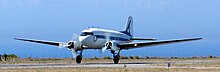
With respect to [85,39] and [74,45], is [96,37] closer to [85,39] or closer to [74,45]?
[85,39]

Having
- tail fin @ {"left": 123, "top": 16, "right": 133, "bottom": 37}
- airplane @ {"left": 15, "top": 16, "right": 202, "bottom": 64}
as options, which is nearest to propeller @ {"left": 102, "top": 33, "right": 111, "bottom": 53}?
airplane @ {"left": 15, "top": 16, "right": 202, "bottom": 64}

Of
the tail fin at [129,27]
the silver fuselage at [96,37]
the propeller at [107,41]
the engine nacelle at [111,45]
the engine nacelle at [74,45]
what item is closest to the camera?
the silver fuselage at [96,37]

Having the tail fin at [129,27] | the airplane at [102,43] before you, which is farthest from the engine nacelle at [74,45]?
the tail fin at [129,27]

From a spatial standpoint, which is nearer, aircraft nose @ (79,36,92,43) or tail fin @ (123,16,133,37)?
aircraft nose @ (79,36,92,43)

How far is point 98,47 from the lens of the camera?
68.9 meters

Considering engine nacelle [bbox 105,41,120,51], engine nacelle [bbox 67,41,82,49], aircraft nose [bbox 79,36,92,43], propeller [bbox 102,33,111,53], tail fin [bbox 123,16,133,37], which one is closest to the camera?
aircraft nose [bbox 79,36,92,43]

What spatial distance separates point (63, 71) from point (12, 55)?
5598 cm

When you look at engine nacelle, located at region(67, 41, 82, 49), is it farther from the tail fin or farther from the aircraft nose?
the tail fin

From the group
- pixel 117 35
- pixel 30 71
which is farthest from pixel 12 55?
pixel 30 71

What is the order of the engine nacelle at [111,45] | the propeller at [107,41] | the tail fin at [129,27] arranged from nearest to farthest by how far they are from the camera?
the engine nacelle at [111,45] → the propeller at [107,41] → the tail fin at [129,27]

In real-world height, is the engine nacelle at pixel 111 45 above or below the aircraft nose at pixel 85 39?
below

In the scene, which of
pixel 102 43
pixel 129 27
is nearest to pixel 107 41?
pixel 102 43

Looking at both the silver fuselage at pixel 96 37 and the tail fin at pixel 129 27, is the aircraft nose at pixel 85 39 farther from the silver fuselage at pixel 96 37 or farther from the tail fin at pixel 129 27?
the tail fin at pixel 129 27

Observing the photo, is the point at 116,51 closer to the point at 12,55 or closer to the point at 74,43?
the point at 74,43
